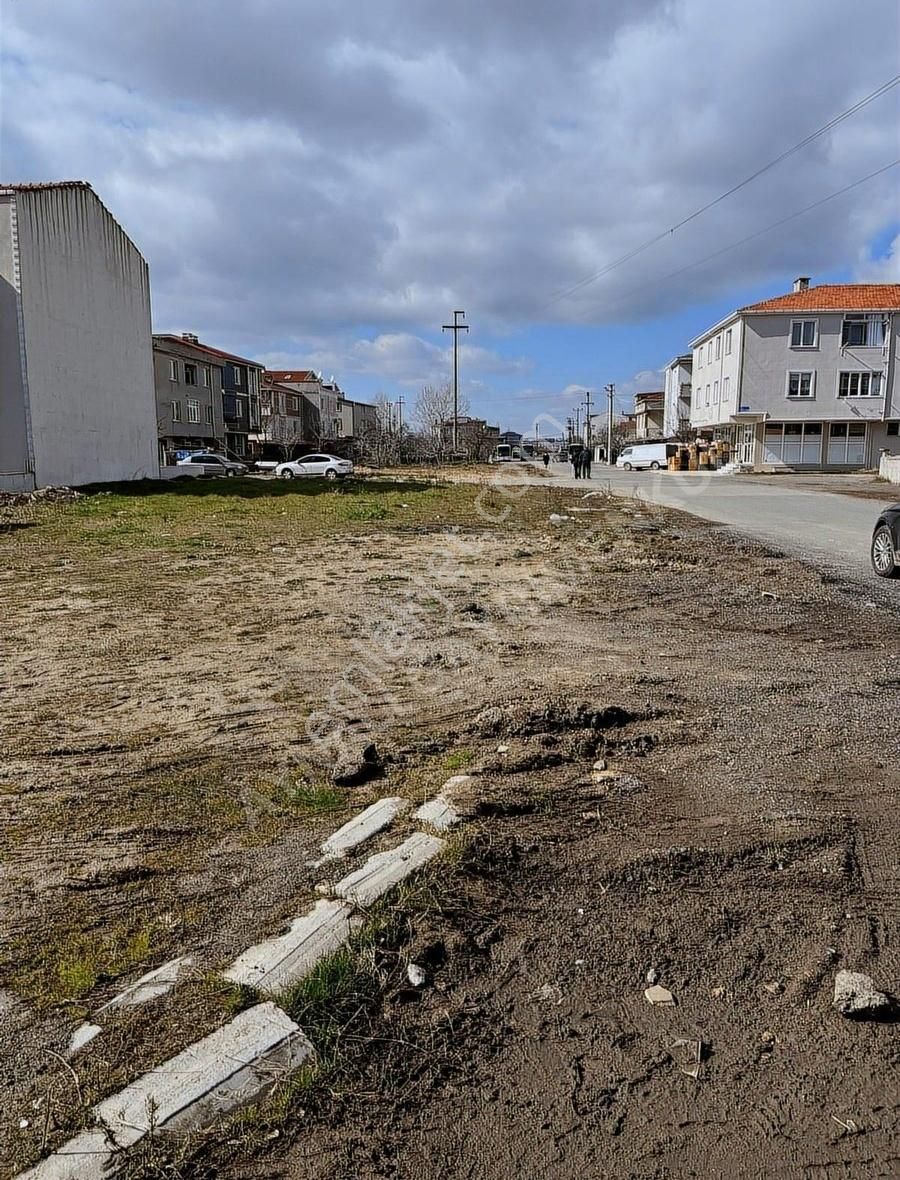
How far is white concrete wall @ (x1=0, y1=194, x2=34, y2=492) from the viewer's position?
23.0m

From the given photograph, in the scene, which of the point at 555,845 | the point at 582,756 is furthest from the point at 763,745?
the point at 555,845

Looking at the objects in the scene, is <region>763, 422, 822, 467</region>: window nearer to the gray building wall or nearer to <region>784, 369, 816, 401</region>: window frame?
the gray building wall

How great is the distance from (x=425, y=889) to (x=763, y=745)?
7.72ft

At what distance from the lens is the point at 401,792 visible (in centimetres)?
404

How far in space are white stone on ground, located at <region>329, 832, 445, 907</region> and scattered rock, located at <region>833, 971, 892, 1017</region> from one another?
148cm

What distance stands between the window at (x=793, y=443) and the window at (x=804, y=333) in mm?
4897

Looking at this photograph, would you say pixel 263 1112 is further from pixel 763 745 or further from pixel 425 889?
pixel 763 745

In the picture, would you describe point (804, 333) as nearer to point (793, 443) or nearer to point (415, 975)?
point (793, 443)

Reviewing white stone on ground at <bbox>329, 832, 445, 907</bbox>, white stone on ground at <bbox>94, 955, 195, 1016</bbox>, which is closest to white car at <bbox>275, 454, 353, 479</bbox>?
white stone on ground at <bbox>329, 832, 445, 907</bbox>

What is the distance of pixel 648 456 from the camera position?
60656mm

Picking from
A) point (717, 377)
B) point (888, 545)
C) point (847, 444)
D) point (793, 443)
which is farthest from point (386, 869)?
point (717, 377)

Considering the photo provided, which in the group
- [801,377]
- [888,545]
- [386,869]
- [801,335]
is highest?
[801,335]

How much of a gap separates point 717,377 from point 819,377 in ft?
25.6

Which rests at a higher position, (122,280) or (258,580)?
(122,280)
